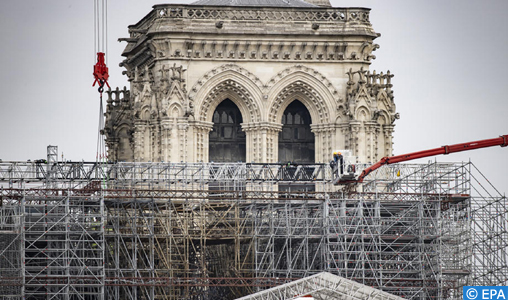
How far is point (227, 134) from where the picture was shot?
307 feet

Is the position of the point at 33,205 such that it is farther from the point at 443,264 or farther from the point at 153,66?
the point at 443,264

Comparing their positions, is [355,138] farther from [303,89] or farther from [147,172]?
[147,172]

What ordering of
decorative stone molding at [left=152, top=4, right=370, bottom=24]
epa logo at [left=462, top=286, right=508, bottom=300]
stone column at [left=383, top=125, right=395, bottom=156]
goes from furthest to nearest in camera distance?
stone column at [left=383, top=125, right=395, bottom=156] < decorative stone molding at [left=152, top=4, right=370, bottom=24] < epa logo at [left=462, top=286, right=508, bottom=300]

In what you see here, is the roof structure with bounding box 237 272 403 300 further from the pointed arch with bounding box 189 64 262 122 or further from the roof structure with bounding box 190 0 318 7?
the roof structure with bounding box 190 0 318 7

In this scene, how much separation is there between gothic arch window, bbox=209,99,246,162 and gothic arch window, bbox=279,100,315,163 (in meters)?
2.27

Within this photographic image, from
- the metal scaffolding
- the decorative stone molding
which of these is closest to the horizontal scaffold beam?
the metal scaffolding

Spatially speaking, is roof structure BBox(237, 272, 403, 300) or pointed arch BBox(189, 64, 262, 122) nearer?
roof structure BBox(237, 272, 403, 300)

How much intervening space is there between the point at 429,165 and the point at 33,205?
19.1 metres

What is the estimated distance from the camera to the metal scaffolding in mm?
81438

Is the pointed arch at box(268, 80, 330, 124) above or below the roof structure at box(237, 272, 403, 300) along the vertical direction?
above

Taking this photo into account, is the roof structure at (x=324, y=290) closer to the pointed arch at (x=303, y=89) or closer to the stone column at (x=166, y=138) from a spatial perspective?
the stone column at (x=166, y=138)

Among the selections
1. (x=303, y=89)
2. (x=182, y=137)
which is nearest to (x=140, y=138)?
(x=182, y=137)

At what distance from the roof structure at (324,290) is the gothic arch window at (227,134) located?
18202 millimetres

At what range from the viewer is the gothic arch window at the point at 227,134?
93312 mm
